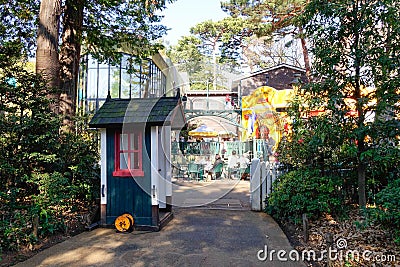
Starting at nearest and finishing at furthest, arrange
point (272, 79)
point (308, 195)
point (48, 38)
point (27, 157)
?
point (27, 157) < point (308, 195) < point (48, 38) < point (272, 79)

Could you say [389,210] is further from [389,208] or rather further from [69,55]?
[69,55]

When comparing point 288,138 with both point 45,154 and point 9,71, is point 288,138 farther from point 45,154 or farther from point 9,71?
point 9,71

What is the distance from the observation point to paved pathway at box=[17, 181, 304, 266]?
4.40 meters

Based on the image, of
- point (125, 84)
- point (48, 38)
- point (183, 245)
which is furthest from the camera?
point (125, 84)

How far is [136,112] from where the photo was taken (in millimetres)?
5980

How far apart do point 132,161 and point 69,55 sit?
13.2 feet

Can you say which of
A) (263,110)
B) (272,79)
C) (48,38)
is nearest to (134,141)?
(48,38)

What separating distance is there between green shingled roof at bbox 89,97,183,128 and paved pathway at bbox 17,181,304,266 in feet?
6.34

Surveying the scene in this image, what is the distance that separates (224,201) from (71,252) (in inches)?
191

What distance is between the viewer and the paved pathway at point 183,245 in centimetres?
440

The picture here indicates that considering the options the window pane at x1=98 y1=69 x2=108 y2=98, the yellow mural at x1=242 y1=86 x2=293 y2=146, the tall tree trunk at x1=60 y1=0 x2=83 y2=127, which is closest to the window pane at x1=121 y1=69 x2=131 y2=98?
the window pane at x1=98 y1=69 x2=108 y2=98

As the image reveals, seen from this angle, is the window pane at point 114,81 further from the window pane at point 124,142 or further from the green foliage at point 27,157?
the window pane at point 124,142

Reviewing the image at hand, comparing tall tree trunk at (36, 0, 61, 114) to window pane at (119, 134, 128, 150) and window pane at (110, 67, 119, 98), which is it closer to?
window pane at (119, 134, 128, 150)

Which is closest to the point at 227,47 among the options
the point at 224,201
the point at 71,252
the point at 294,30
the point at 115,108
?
the point at 294,30
